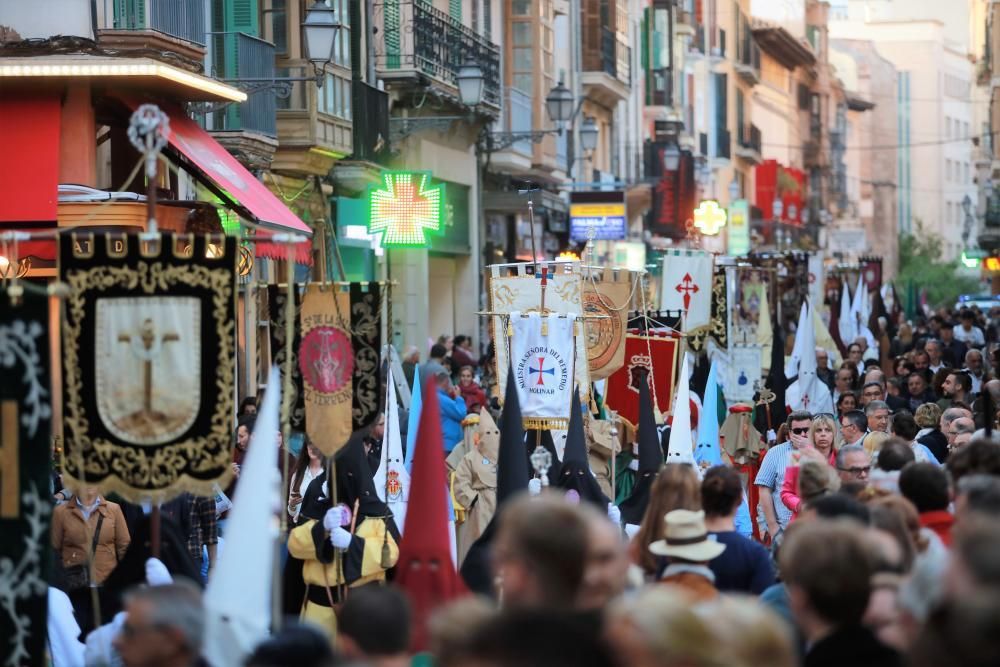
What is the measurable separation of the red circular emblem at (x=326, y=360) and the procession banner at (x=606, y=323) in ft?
15.2

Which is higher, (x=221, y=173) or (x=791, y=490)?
(x=221, y=173)

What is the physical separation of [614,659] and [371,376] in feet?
18.8

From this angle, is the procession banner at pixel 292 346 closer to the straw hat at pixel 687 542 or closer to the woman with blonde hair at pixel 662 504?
the woman with blonde hair at pixel 662 504

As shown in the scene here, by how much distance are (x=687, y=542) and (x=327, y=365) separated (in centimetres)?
344

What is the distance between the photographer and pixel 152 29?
17219 mm

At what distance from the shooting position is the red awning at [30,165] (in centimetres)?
1658

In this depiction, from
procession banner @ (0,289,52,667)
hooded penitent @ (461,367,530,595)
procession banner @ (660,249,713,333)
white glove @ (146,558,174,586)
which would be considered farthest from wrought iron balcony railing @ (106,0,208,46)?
procession banner @ (0,289,52,667)

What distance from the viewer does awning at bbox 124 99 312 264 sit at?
1734cm

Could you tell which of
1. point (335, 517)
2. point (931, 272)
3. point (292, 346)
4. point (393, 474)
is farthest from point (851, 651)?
point (931, 272)

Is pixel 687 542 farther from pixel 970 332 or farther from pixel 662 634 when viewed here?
pixel 970 332

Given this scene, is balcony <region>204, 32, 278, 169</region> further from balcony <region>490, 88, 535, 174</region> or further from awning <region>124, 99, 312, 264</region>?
balcony <region>490, 88, 535, 174</region>

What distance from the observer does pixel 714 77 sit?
6266 cm

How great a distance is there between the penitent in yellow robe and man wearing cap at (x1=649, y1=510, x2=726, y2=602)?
10.4 feet

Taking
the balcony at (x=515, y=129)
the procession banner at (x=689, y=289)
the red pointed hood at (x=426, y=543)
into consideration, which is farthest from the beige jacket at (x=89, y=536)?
the balcony at (x=515, y=129)
